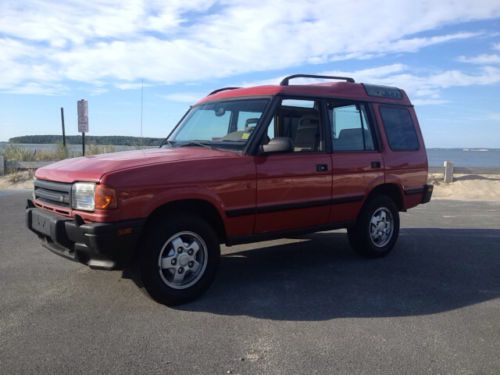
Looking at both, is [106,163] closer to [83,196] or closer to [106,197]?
[83,196]

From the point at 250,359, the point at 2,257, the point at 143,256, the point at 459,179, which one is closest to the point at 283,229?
the point at 143,256

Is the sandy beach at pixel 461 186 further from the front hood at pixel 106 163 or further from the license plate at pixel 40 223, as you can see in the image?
the license plate at pixel 40 223

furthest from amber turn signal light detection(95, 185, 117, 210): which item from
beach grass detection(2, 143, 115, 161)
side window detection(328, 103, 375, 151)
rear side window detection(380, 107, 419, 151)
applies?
beach grass detection(2, 143, 115, 161)

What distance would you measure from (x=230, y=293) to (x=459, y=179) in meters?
13.4

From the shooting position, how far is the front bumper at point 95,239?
153 inches

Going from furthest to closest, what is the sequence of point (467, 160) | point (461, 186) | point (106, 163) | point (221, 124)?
point (467, 160) → point (461, 186) → point (221, 124) → point (106, 163)

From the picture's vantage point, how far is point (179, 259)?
437 cm

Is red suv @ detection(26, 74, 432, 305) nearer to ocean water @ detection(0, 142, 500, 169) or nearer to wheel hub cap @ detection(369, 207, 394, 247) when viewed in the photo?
wheel hub cap @ detection(369, 207, 394, 247)

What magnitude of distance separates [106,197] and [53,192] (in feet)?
3.11

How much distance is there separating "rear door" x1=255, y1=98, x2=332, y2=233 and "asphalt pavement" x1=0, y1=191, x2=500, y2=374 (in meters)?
0.67

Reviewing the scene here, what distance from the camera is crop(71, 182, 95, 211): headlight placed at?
4012 millimetres

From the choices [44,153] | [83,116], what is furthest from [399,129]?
[44,153]

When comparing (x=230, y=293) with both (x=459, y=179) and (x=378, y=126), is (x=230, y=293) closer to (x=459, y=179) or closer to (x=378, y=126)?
(x=378, y=126)

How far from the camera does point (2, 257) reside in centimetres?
595
